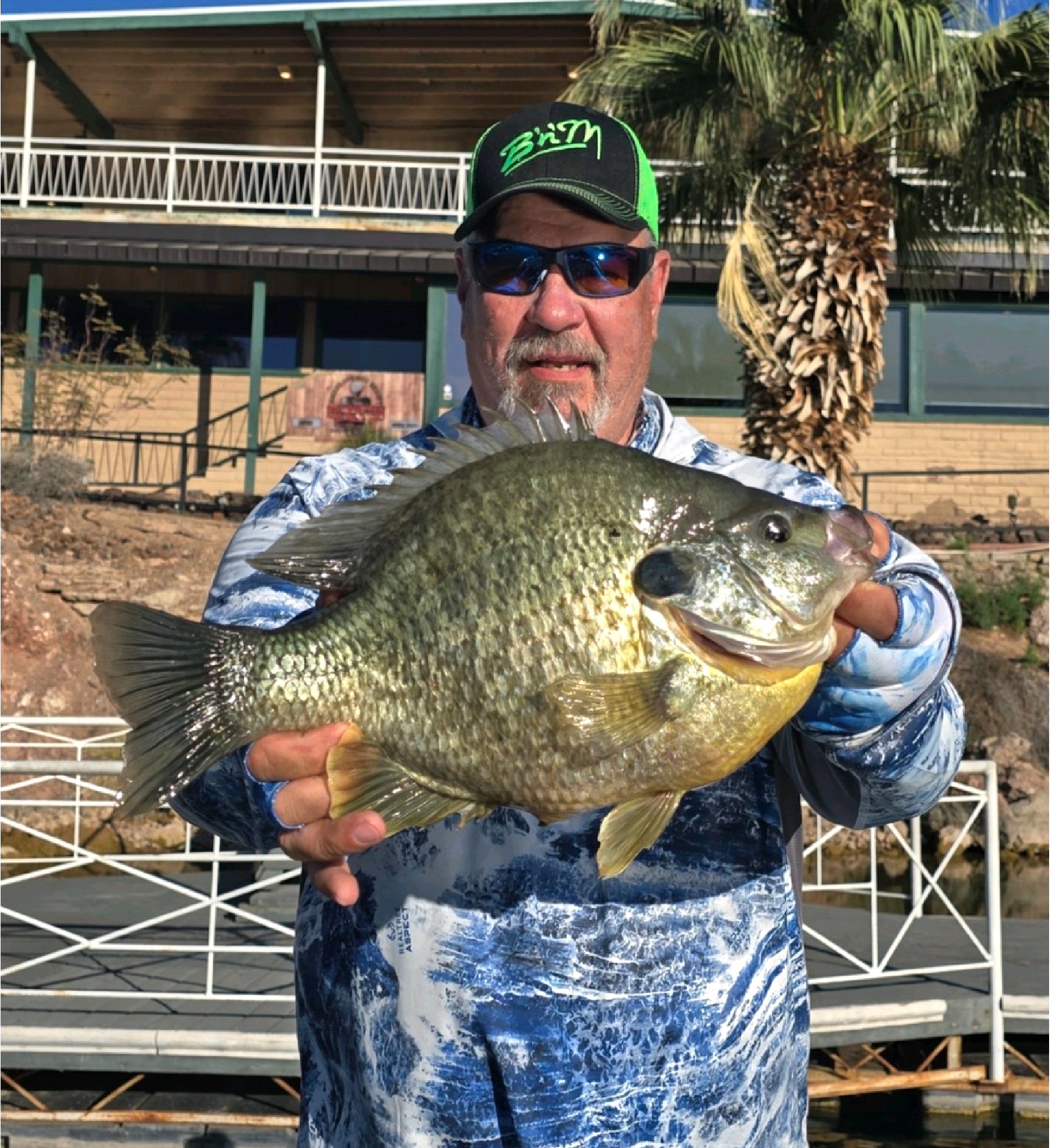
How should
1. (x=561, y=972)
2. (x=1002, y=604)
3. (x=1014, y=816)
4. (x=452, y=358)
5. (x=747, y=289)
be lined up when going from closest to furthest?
(x=561, y=972)
(x=747, y=289)
(x=1014, y=816)
(x=1002, y=604)
(x=452, y=358)

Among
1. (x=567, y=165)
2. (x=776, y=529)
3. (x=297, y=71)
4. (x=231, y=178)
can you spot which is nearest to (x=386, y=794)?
(x=776, y=529)

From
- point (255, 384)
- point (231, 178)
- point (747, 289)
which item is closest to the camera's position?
point (747, 289)

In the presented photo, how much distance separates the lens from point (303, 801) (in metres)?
1.79

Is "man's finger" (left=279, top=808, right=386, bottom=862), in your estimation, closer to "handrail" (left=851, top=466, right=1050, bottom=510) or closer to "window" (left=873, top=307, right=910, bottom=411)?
"handrail" (left=851, top=466, right=1050, bottom=510)

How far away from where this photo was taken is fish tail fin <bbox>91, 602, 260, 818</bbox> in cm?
177

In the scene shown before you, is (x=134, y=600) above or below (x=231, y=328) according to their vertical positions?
→ below

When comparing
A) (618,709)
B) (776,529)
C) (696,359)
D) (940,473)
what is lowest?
(618,709)

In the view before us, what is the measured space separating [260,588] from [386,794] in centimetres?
51

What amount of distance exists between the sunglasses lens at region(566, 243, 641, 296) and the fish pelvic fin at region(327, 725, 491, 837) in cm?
99

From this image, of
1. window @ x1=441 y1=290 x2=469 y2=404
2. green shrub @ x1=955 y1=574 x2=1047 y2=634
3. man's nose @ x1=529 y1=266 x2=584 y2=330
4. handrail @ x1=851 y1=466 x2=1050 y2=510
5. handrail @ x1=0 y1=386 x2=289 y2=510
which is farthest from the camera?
window @ x1=441 y1=290 x2=469 y2=404

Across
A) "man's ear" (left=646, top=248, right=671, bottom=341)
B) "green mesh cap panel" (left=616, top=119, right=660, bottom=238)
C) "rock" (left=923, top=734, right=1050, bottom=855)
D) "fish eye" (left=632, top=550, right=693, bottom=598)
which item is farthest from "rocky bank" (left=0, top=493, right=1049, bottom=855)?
"fish eye" (left=632, top=550, right=693, bottom=598)

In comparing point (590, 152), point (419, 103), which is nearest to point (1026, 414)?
point (419, 103)

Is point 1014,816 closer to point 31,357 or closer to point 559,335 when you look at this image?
point 559,335

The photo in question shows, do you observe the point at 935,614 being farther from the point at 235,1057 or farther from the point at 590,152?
the point at 235,1057
